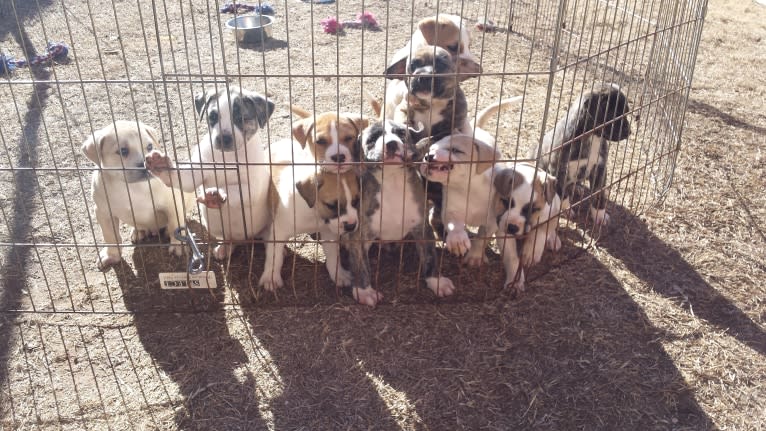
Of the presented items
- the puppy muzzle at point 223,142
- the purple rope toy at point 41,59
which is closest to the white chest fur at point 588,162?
the puppy muzzle at point 223,142

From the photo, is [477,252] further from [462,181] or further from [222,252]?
[222,252]

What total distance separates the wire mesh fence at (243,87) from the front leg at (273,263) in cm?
6

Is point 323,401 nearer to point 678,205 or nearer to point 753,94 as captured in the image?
point 678,205

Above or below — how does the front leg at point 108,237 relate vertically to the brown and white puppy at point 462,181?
below

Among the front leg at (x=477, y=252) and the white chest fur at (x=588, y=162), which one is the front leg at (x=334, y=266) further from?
the white chest fur at (x=588, y=162)

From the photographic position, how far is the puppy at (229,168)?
3717mm

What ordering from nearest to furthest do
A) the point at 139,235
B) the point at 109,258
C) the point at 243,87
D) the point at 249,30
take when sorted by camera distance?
the point at 109,258
the point at 139,235
the point at 243,87
the point at 249,30

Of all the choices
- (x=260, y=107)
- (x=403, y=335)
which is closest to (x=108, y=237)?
(x=260, y=107)

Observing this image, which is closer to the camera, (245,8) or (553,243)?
(553,243)

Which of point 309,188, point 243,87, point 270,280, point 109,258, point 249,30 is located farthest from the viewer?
point 249,30

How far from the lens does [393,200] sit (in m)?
3.87

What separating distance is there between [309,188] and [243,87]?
2.39 meters

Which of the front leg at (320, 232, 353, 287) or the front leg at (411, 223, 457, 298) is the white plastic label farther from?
the front leg at (411, 223, 457, 298)

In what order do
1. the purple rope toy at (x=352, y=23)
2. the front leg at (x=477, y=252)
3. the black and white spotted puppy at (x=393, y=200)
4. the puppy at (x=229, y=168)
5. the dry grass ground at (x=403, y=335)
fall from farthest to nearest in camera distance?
the purple rope toy at (x=352, y=23) < the front leg at (x=477, y=252) < the puppy at (x=229, y=168) < the black and white spotted puppy at (x=393, y=200) < the dry grass ground at (x=403, y=335)
